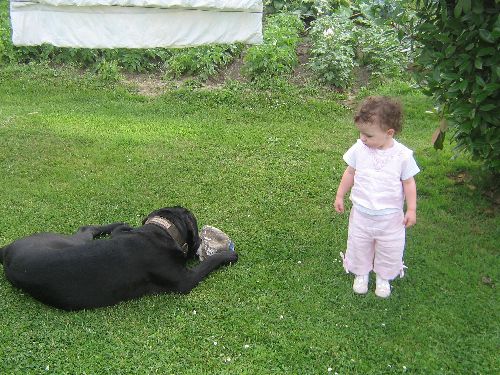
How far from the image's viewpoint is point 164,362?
136 inches

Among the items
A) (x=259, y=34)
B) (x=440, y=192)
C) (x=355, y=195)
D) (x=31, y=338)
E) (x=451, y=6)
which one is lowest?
(x=31, y=338)

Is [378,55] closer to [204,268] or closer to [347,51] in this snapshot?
[347,51]

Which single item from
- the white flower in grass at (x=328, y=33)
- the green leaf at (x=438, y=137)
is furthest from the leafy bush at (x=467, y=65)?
the white flower in grass at (x=328, y=33)

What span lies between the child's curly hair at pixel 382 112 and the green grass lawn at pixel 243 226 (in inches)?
47.7

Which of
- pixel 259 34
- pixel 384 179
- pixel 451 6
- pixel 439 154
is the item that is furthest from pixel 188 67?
pixel 384 179

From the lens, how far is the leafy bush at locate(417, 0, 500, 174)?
13.8ft

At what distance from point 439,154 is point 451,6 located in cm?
200

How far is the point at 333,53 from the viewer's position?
7641mm

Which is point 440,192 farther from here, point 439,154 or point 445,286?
point 445,286

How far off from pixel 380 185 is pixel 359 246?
49cm

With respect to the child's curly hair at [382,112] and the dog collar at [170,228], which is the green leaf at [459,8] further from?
the dog collar at [170,228]

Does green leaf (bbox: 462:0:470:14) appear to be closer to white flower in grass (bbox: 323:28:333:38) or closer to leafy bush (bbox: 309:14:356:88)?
leafy bush (bbox: 309:14:356:88)

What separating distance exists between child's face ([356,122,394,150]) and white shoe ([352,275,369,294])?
953 millimetres

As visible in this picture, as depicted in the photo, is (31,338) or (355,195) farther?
(355,195)
